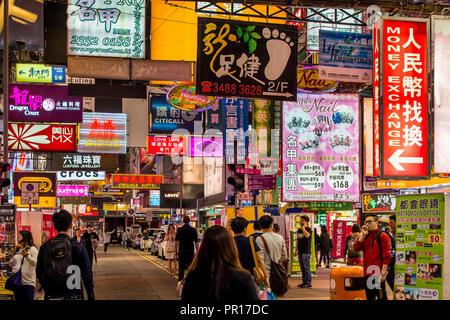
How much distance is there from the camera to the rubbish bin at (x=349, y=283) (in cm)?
1029

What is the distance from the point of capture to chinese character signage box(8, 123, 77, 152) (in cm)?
2195

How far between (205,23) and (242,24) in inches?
30.3

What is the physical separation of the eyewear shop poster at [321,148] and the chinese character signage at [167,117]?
6.79 meters

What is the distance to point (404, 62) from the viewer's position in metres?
12.8

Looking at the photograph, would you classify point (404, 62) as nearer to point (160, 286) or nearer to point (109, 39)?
point (109, 39)

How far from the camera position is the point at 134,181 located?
136 feet

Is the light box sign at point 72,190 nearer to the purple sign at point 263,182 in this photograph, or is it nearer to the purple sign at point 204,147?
the purple sign at point 204,147

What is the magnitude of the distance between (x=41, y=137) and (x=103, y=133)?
3559 mm

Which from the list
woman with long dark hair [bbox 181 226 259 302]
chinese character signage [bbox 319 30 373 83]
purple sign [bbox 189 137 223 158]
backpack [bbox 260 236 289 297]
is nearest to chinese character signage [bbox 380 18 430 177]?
chinese character signage [bbox 319 30 373 83]

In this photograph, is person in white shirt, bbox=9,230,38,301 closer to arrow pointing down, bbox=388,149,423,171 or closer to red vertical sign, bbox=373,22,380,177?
red vertical sign, bbox=373,22,380,177

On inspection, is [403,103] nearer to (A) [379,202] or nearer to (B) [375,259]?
(B) [375,259]

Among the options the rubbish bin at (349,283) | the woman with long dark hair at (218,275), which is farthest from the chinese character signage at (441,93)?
the woman with long dark hair at (218,275)
